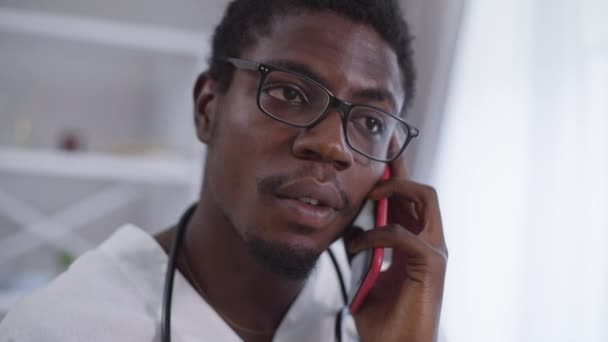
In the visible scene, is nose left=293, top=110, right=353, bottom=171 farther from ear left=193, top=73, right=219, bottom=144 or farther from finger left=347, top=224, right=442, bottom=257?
ear left=193, top=73, right=219, bottom=144

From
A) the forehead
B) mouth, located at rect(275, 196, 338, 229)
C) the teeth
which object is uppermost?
the forehead

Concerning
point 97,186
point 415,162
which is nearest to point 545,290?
point 415,162

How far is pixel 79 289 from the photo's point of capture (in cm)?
76

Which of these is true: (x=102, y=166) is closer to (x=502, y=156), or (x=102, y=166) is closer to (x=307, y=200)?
(x=307, y=200)

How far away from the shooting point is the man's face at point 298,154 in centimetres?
72

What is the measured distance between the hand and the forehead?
21cm

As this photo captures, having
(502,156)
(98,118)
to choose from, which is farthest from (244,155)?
(98,118)

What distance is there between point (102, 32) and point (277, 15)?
1.17m

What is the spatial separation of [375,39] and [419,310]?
0.48m

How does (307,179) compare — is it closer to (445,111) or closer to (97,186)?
(445,111)

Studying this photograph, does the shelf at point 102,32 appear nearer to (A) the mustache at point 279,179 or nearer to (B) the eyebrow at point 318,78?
(B) the eyebrow at point 318,78

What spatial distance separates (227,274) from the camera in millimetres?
869

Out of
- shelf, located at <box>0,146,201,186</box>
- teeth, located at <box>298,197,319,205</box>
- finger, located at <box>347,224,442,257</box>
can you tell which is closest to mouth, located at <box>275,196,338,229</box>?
teeth, located at <box>298,197,319,205</box>

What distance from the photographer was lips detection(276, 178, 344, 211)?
0.71m
